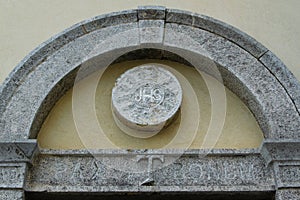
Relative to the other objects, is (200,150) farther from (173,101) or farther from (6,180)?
(6,180)

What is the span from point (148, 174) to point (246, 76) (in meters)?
1.08

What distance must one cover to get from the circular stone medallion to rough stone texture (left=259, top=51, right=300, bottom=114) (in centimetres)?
72

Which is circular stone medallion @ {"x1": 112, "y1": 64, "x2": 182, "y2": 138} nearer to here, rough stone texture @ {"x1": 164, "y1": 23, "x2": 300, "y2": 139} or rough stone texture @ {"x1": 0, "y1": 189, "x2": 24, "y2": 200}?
rough stone texture @ {"x1": 164, "y1": 23, "x2": 300, "y2": 139}

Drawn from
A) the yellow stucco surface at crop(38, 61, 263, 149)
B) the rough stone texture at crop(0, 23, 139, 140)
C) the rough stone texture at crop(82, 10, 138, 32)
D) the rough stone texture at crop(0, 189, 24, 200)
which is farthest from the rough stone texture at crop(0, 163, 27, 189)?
the rough stone texture at crop(82, 10, 138, 32)

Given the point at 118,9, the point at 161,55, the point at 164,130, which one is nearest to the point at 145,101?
the point at 164,130

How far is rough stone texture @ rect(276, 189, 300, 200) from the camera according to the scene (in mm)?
3816

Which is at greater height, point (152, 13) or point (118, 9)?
point (118, 9)

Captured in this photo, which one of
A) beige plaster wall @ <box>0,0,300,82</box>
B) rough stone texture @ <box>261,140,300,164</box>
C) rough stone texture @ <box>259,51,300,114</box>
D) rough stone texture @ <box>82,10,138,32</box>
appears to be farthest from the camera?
beige plaster wall @ <box>0,0,300,82</box>

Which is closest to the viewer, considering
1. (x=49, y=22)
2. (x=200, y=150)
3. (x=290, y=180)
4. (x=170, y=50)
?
(x=290, y=180)

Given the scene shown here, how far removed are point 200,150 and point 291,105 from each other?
0.75 metres

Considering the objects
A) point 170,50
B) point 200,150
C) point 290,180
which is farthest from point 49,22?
point 290,180

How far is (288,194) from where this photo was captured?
3834mm

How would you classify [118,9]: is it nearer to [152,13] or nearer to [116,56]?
[152,13]

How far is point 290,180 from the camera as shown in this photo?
3871 millimetres
